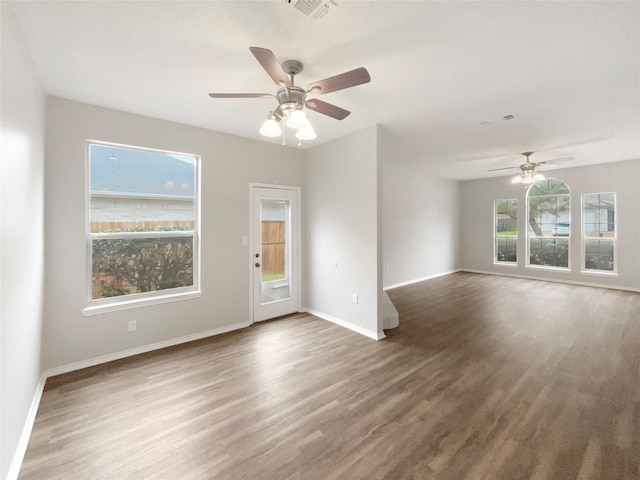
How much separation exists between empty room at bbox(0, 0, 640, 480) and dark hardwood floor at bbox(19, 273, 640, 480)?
2 centimetres

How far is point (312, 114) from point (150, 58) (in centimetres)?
168

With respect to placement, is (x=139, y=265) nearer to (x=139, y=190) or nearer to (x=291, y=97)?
(x=139, y=190)

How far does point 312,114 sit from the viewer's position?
3.26 metres

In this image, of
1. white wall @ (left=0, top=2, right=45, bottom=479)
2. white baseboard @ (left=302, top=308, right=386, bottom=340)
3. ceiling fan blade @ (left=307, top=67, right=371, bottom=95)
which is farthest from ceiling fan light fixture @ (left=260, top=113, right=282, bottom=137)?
white baseboard @ (left=302, top=308, right=386, bottom=340)

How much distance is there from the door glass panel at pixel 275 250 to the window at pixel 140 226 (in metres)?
1.05

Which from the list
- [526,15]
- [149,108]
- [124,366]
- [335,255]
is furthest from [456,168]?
[124,366]

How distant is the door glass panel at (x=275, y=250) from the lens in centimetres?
442

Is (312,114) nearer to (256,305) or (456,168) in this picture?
(256,305)

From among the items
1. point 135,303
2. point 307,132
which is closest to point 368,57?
point 307,132

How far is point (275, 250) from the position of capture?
4.54 m

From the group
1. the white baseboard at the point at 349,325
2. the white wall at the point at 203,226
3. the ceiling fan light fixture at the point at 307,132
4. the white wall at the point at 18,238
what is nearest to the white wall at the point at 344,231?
the white baseboard at the point at 349,325

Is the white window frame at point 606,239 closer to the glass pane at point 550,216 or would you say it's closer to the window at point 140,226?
the glass pane at point 550,216

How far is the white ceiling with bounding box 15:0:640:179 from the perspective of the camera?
1745 mm

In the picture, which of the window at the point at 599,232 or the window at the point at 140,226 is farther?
the window at the point at 599,232
